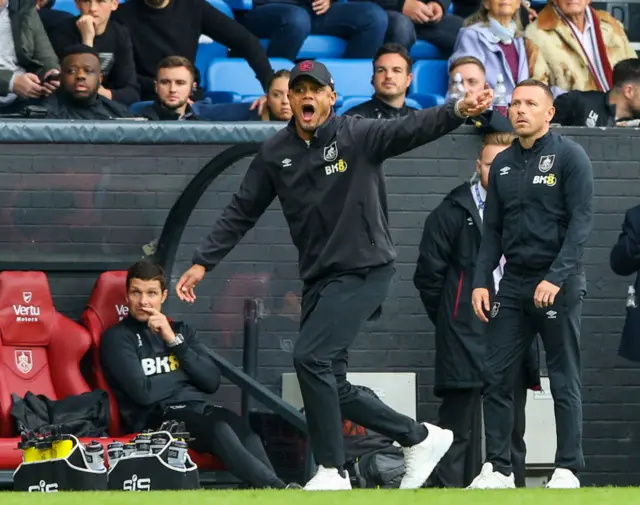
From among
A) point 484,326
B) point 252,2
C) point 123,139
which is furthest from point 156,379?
point 252,2

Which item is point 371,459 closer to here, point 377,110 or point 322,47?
point 377,110

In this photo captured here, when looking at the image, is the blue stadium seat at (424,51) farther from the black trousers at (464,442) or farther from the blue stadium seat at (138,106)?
the black trousers at (464,442)

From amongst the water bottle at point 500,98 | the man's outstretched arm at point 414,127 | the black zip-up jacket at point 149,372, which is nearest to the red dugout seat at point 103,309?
the black zip-up jacket at point 149,372

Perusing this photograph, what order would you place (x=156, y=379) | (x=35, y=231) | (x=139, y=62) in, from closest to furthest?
(x=156, y=379) → (x=35, y=231) → (x=139, y=62)

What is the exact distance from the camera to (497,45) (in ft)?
34.8

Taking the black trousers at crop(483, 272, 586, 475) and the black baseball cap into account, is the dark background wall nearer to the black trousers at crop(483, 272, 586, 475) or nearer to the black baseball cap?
the black trousers at crop(483, 272, 586, 475)

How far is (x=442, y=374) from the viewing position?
9.11 m

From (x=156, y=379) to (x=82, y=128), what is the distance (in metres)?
1.43

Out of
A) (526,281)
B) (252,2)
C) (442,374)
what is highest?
(252,2)

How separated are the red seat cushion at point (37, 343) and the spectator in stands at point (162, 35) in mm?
2059

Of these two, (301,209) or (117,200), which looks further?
(117,200)

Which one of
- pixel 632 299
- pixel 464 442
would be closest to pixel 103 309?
pixel 464 442

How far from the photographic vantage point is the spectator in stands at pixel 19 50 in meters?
9.49

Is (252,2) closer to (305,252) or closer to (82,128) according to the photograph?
(82,128)
